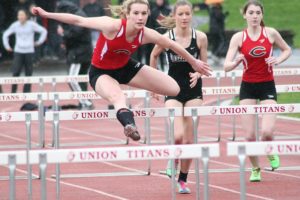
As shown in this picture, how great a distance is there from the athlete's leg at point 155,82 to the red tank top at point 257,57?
181 cm

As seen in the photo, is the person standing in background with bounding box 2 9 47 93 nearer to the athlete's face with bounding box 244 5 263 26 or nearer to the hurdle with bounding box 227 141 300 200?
the athlete's face with bounding box 244 5 263 26

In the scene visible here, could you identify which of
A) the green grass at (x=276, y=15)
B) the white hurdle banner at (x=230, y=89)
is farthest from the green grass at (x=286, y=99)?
the green grass at (x=276, y=15)

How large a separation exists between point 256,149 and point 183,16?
380 cm

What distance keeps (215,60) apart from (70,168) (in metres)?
17.6

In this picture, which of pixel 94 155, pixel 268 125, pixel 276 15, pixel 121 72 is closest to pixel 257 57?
pixel 268 125

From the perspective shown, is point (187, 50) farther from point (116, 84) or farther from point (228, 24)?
point (228, 24)

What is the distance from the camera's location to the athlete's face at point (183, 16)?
11172mm

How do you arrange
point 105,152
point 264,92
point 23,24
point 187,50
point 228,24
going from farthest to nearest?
point 228,24 < point 23,24 < point 264,92 < point 187,50 < point 105,152

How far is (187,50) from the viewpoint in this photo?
1134cm

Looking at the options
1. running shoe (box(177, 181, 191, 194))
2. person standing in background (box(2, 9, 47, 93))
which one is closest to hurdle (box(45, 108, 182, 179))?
running shoe (box(177, 181, 191, 194))

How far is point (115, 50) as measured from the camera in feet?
33.0

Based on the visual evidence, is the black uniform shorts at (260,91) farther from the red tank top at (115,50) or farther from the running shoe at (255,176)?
the red tank top at (115,50)

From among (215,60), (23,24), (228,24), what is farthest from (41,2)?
(228,24)

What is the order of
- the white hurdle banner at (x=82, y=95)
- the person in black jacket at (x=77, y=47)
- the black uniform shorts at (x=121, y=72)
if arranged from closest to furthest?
the black uniform shorts at (x=121, y=72) → the white hurdle banner at (x=82, y=95) → the person in black jacket at (x=77, y=47)
